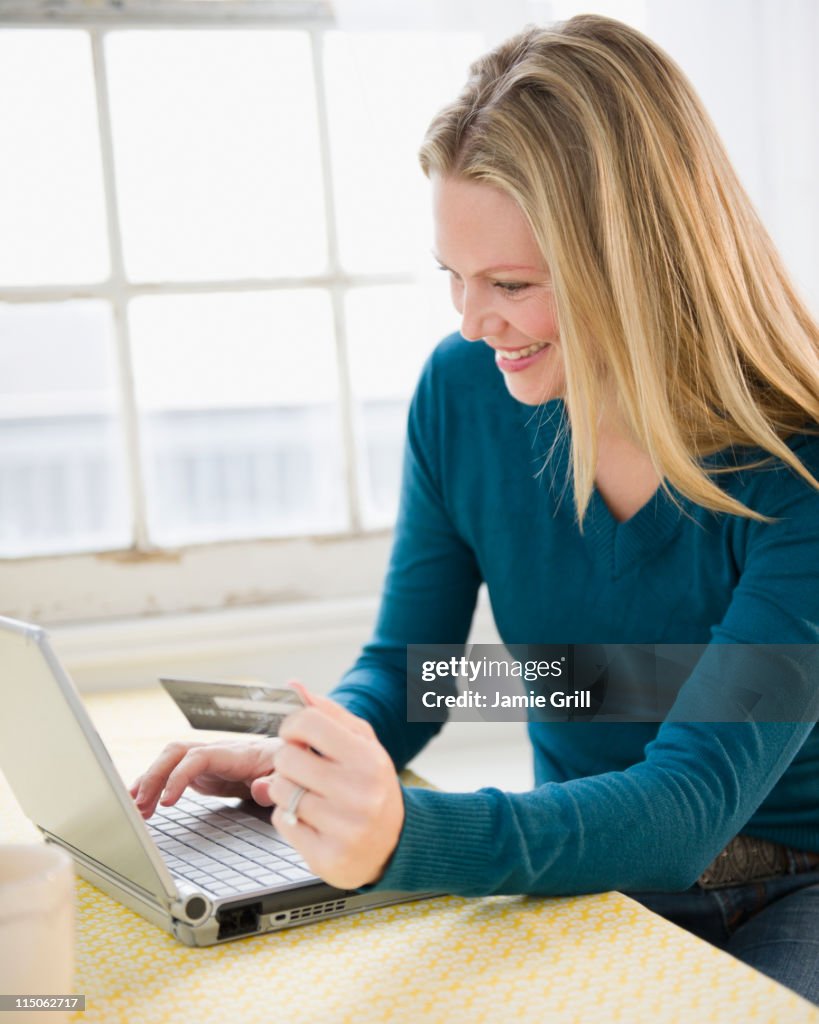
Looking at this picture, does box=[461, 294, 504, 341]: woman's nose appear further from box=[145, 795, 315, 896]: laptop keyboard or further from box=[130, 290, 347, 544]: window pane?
box=[130, 290, 347, 544]: window pane

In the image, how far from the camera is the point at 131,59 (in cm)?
190

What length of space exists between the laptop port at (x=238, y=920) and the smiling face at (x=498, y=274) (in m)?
0.59

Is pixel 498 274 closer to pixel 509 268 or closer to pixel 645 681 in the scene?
pixel 509 268

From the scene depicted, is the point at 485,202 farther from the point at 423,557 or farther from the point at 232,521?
the point at 232,521

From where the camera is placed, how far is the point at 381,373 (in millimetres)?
2027

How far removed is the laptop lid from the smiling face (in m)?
0.55

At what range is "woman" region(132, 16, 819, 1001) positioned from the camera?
911 mm

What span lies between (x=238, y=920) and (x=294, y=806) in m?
0.11

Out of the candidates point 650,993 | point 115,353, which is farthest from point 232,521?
point 650,993

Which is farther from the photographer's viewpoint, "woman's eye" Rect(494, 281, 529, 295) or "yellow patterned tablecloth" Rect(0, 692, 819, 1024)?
"woman's eye" Rect(494, 281, 529, 295)

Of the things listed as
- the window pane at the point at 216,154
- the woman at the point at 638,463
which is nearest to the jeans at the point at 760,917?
the woman at the point at 638,463

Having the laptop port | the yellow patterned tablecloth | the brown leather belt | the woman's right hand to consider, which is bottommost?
the brown leather belt

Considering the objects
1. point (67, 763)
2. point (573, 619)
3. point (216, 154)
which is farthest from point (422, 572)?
point (216, 154)

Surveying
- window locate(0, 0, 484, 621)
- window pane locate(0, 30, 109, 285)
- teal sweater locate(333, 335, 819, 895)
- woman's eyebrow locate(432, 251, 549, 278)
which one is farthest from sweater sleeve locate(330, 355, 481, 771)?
window pane locate(0, 30, 109, 285)
